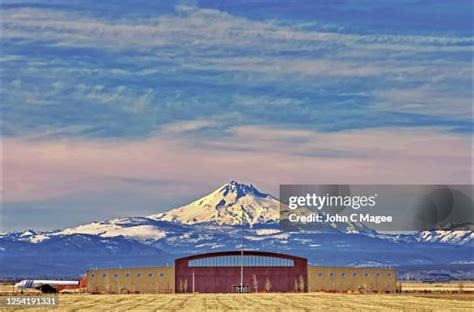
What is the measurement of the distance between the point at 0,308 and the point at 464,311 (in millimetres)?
43098

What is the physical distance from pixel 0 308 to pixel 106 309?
32.7ft

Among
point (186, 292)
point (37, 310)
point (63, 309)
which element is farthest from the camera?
point (186, 292)

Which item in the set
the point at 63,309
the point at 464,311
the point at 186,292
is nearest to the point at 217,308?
the point at 63,309

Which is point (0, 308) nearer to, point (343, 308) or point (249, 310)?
point (249, 310)

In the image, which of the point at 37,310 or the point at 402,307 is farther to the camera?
the point at 402,307

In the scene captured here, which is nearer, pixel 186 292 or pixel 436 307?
pixel 436 307

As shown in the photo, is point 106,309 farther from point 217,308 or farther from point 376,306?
point 376,306

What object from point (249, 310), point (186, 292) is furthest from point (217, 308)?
point (186, 292)

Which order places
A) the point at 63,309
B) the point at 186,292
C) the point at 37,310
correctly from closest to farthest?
the point at 37,310 < the point at 63,309 < the point at 186,292

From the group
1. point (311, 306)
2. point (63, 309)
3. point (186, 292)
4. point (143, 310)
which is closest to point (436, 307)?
point (311, 306)

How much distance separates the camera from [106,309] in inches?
4262

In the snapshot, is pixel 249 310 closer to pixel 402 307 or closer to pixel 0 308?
pixel 402 307

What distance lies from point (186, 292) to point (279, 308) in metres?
92.5

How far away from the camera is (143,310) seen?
345ft
